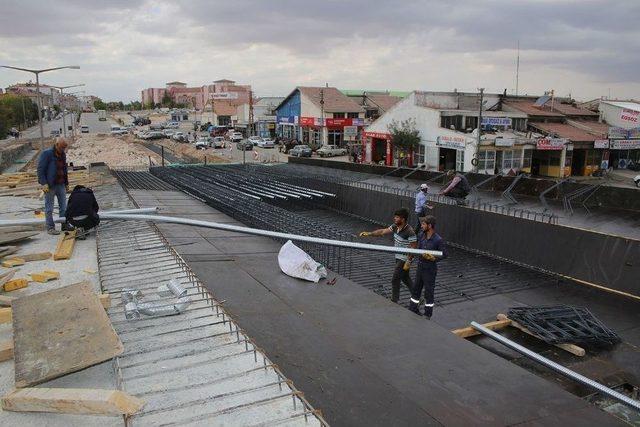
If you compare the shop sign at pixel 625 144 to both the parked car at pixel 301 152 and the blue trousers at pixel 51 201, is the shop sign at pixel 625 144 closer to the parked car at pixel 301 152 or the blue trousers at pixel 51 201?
the parked car at pixel 301 152

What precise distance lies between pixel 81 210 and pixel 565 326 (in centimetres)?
833

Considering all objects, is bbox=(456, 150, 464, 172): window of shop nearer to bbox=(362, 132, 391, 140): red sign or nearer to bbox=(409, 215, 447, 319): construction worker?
bbox=(362, 132, 391, 140): red sign

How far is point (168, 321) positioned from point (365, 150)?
158ft

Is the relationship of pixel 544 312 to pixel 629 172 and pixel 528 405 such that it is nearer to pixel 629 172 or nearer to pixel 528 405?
pixel 528 405

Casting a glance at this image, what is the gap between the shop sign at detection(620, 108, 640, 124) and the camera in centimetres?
4622

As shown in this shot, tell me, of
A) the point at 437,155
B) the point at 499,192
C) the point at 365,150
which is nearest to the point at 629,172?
the point at 437,155

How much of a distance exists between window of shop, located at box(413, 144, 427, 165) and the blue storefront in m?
31.2

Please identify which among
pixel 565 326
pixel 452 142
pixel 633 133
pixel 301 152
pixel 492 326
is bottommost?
pixel 492 326

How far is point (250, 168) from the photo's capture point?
25.1 meters

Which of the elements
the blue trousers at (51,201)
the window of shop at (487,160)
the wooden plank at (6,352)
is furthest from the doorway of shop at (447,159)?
the wooden plank at (6,352)

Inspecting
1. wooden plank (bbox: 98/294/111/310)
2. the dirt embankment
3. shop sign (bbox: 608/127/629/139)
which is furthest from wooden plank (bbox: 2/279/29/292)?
shop sign (bbox: 608/127/629/139)

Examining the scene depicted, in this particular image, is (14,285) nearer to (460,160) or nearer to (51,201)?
(51,201)

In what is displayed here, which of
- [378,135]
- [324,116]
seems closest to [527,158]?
[378,135]

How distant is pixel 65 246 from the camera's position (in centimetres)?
780
